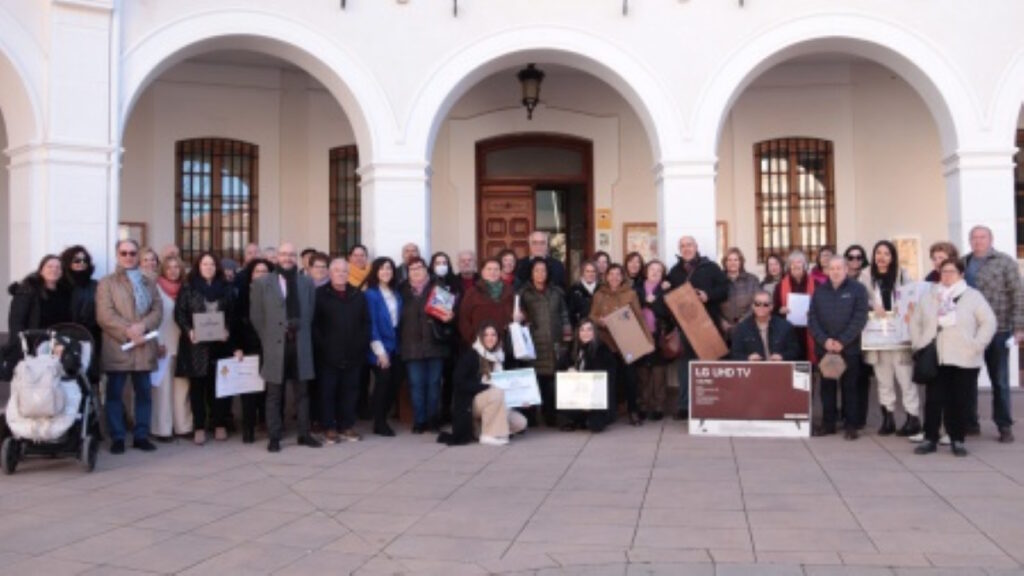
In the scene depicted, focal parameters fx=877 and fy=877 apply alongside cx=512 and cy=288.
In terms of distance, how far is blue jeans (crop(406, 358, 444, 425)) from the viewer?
8.77 metres

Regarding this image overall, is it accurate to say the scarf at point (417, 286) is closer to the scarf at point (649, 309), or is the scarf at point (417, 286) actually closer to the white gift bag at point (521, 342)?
the white gift bag at point (521, 342)

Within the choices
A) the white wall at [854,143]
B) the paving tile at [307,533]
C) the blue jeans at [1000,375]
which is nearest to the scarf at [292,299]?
the paving tile at [307,533]

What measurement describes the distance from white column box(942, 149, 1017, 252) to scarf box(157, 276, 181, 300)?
8.63 metres

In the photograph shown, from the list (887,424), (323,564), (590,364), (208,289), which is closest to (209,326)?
(208,289)

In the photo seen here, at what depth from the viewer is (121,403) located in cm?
808

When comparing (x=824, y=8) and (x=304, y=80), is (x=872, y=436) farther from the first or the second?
(x=304, y=80)

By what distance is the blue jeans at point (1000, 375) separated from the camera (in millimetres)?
8055

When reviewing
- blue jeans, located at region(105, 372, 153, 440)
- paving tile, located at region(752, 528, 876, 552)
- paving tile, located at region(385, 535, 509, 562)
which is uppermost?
blue jeans, located at region(105, 372, 153, 440)

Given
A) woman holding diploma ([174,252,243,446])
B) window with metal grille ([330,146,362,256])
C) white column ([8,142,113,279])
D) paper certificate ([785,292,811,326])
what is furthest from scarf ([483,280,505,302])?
window with metal grille ([330,146,362,256])

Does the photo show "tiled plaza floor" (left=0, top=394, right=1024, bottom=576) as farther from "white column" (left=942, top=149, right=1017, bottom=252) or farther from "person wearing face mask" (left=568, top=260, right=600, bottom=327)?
"white column" (left=942, top=149, right=1017, bottom=252)

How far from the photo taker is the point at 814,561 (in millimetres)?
4789

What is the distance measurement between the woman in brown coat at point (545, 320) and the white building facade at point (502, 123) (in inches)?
78.1

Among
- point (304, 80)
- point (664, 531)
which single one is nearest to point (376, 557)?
point (664, 531)

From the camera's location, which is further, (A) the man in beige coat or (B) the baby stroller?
(A) the man in beige coat
